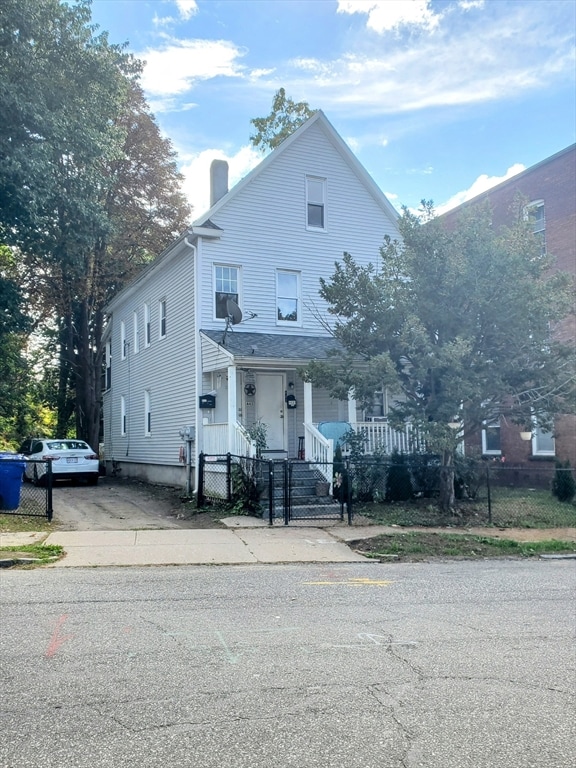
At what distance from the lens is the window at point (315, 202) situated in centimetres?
1916

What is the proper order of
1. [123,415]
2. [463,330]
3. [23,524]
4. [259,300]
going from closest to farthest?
[23,524] → [463,330] → [259,300] → [123,415]

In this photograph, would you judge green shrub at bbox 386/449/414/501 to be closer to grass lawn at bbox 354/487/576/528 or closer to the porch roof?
grass lawn at bbox 354/487/576/528

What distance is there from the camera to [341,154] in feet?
64.7

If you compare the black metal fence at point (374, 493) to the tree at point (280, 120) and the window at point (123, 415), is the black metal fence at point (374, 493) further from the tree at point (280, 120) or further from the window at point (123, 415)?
the tree at point (280, 120)

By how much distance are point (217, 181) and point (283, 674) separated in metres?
17.1

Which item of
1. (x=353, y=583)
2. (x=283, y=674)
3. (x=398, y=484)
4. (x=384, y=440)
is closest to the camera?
(x=283, y=674)

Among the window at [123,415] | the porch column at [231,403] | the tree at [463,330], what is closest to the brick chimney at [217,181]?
the porch column at [231,403]

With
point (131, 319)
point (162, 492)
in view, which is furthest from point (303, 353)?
point (131, 319)

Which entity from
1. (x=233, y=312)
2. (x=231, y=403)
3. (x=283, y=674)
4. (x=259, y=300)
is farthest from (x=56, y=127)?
(x=283, y=674)

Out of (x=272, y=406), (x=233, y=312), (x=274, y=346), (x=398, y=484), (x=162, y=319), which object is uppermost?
(x=162, y=319)

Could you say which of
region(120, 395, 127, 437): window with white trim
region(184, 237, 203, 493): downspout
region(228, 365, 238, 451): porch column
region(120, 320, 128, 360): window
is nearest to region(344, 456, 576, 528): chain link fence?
region(228, 365, 238, 451): porch column

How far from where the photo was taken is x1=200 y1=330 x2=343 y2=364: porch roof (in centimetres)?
1525

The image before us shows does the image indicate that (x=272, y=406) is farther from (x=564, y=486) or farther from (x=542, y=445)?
(x=542, y=445)

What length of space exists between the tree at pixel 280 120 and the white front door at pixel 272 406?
18.0 m
